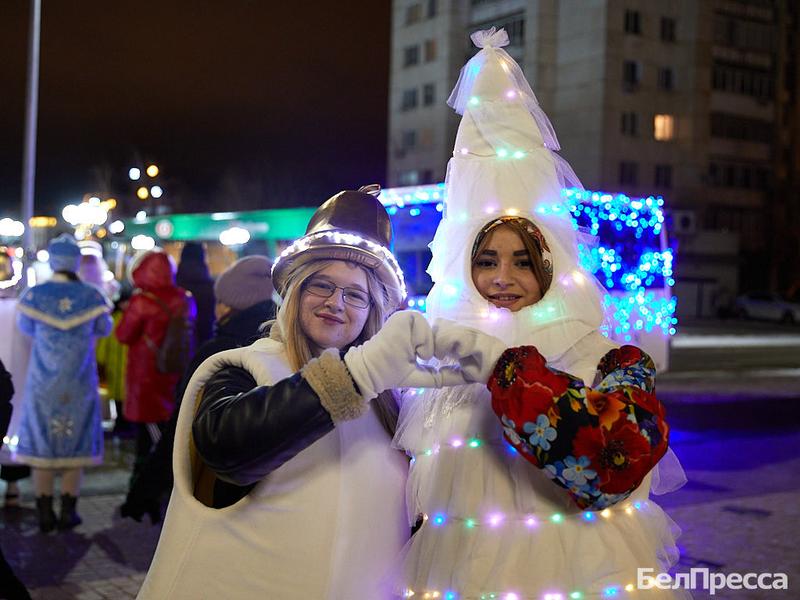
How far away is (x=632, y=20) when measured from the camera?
4972 centimetres

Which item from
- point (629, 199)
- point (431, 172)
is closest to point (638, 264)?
point (629, 199)

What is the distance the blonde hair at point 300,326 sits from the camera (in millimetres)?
2451

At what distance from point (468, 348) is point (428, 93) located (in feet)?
186

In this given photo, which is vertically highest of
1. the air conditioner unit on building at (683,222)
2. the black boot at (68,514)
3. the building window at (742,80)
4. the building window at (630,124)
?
the building window at (742,80)

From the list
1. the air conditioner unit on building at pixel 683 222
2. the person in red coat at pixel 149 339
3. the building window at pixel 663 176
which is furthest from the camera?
the building window at pixel 663 176

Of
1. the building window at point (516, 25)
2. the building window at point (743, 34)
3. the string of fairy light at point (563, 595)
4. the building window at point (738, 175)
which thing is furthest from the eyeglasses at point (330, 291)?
the building window at point (743, 34)

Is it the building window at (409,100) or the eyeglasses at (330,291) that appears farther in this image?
the building window at (409,100)

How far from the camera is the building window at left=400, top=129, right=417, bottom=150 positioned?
5822 cm

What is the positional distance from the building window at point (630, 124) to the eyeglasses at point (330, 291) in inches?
1964

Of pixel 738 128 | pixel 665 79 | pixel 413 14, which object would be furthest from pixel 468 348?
pixel 413 14

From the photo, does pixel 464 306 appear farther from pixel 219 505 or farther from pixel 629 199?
pixel 629 199

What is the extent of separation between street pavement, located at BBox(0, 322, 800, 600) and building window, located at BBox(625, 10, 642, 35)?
3950cm

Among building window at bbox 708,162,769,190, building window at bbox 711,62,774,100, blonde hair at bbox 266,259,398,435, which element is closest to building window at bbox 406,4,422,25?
building window at bbox 711,62,774,100

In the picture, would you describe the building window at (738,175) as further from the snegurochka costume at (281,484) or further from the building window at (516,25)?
the snegurochka costume at (281,484)
